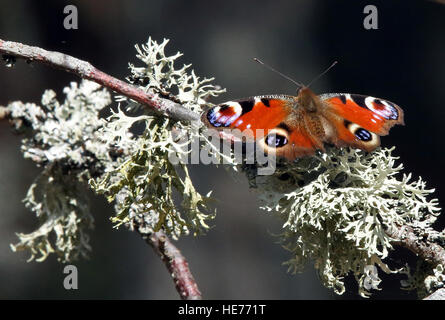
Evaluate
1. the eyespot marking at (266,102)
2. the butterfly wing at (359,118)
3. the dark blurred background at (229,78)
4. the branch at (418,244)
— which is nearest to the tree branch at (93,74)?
the eyespot marking at (266,102)

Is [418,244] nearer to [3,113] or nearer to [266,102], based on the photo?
[266,102]

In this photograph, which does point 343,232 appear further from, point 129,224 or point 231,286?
point 231,286

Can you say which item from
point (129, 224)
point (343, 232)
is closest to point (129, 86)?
point (129, 224)

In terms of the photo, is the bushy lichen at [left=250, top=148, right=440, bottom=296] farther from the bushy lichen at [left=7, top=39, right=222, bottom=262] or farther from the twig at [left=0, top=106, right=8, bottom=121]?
the twig at [left=0, top=106, right=8, bottom=121]

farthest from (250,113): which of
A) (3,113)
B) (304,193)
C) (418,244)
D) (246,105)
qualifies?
(3,113)

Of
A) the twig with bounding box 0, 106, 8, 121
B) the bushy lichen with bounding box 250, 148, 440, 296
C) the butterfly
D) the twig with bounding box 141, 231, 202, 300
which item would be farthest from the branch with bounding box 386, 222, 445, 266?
the twig with bounding box 0, 106, 8, 121

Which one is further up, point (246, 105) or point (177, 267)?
point (246, 105)

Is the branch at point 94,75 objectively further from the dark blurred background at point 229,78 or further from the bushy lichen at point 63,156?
the dark blurred background at point 229,78
